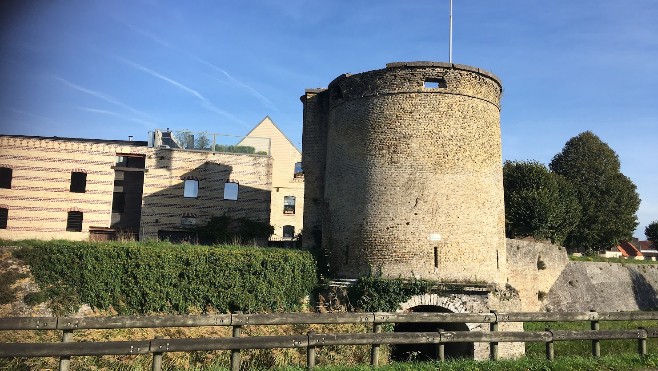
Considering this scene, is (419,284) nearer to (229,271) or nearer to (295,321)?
(229,271)

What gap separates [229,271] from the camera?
16375 millimetres

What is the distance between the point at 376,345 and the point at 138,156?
25.1m

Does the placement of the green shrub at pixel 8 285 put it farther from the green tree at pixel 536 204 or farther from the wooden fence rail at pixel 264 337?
the green tree at pixel 536 204

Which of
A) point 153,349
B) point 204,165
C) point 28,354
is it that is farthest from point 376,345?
point 204,165

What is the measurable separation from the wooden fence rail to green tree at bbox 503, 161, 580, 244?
85.1ft

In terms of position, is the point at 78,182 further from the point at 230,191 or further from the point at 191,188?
the point at 230,191

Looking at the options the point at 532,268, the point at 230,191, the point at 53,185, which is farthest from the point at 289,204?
the point at 532,268

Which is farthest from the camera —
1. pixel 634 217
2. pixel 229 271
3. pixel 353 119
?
pixel 634 217

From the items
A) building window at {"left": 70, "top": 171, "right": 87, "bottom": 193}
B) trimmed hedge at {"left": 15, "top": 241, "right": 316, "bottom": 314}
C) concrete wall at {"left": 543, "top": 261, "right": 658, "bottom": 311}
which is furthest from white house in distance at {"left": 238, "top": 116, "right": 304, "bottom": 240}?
trimmed hedge at {"left": 15, "top": 241, "right": 316, "bottom": 314}

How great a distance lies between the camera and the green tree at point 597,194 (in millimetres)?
43969

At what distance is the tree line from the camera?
35.2m

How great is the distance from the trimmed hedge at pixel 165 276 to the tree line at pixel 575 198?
922 inches

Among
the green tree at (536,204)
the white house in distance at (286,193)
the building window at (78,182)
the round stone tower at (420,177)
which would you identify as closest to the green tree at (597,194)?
the green tree at (536,204)

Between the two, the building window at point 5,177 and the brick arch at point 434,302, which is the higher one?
the building window at point 5,177
